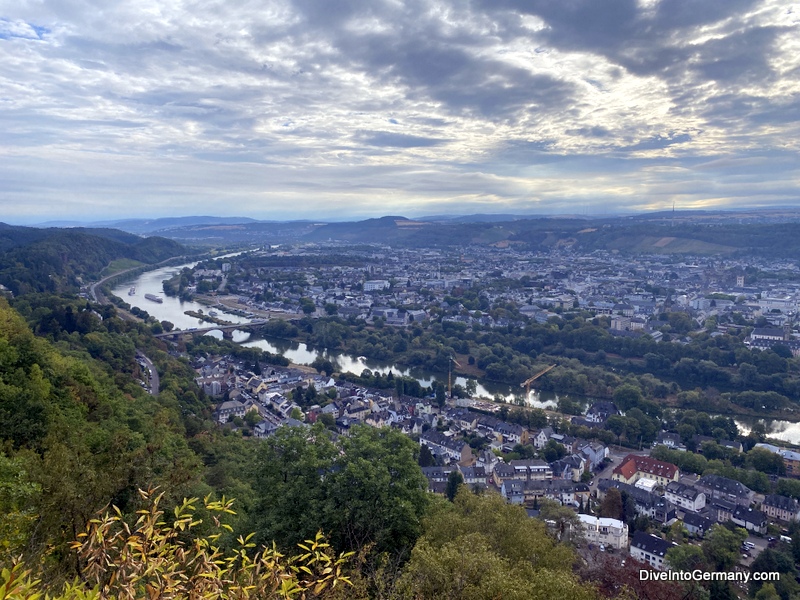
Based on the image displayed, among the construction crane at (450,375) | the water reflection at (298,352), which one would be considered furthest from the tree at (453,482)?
the water reflection at (298,352)

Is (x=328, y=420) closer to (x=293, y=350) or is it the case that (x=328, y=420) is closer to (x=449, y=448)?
(x=449, y=448)

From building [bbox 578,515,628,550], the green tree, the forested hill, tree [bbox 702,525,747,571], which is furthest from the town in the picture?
the forested hill

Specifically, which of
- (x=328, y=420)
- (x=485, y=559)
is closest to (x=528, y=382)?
(x=328, y=420)

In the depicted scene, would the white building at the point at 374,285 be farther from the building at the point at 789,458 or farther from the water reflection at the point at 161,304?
the building at the point at 789,458

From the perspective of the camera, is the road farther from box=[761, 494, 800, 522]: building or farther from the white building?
the white building

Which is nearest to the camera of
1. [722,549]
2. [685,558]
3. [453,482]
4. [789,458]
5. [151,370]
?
[685,558]

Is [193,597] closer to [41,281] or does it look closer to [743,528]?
[743,528]
